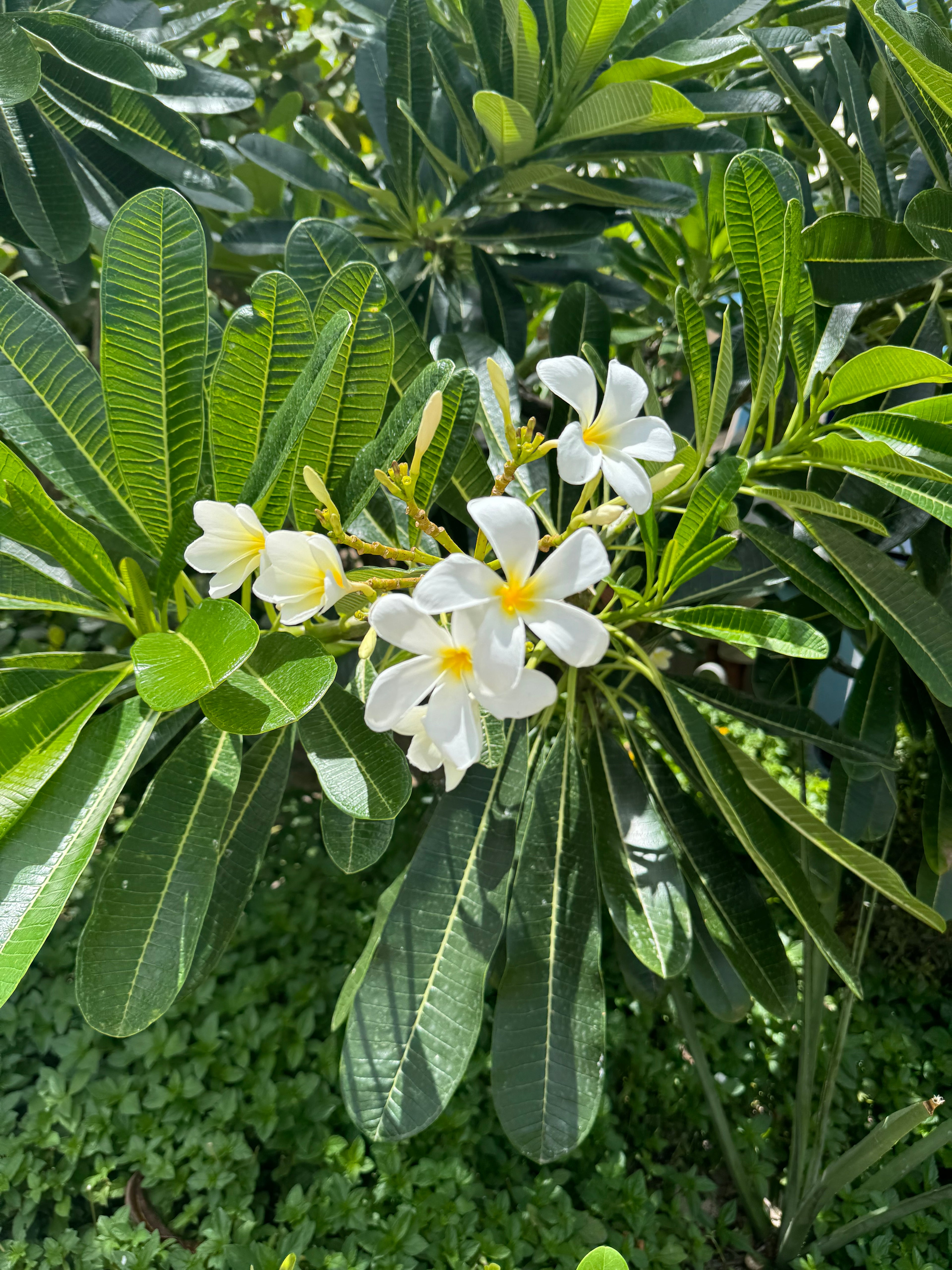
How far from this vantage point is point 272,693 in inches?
26.7

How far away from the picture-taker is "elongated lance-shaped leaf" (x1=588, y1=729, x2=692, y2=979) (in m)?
1.08

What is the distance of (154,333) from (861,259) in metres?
0.89

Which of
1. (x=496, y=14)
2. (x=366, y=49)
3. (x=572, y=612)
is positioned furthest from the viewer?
(x=366, y=49)

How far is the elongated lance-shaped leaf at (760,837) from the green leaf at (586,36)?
0.93 m

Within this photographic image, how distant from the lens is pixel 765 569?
129 centimetres

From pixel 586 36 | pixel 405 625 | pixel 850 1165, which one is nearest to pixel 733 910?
pixel 850 1165

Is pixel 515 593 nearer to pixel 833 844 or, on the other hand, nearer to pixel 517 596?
pixel 517 596

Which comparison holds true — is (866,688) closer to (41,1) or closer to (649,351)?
(649,351)

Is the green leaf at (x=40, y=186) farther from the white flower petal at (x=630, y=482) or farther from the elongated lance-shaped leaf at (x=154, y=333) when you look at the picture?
the white flower petal at (x=630, y=482)

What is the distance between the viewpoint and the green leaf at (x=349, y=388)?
814mm

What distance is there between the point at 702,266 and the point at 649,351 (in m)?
0.35

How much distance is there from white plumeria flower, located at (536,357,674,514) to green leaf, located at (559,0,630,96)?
0.66 metres

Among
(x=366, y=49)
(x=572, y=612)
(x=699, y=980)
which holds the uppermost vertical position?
(x=366, y=49)

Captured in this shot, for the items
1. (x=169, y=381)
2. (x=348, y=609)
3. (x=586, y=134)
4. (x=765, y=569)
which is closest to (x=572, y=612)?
(x=348, y=609)
